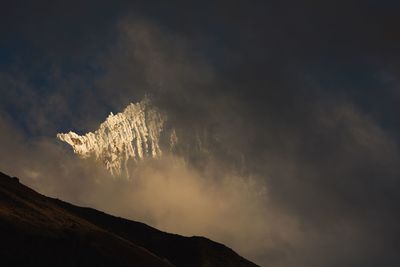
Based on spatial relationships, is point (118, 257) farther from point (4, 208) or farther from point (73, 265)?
point (4, 208)

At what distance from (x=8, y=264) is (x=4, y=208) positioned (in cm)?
3792

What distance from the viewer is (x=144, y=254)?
609 ft

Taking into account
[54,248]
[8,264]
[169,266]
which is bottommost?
[8,264]

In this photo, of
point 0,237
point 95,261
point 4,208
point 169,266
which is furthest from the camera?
point 169,266

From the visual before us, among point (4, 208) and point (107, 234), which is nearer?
point (4, 208)

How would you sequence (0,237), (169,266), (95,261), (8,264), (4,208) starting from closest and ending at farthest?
1. (8,264)
2. (0,237)
3. (95,261)
4. (4,208)
5. (169,266)

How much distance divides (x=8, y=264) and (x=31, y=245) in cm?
1655

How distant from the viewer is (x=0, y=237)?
150000 mm

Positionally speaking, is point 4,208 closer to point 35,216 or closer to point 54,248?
point 35,216

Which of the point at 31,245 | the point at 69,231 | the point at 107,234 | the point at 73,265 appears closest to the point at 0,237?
the point at 31,245

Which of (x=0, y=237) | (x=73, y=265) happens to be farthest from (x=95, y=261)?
(x=0, y=237)

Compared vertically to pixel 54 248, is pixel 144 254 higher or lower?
higher

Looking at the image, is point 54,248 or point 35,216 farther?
point 35,216

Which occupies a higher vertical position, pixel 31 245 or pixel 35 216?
pixel 35 216
